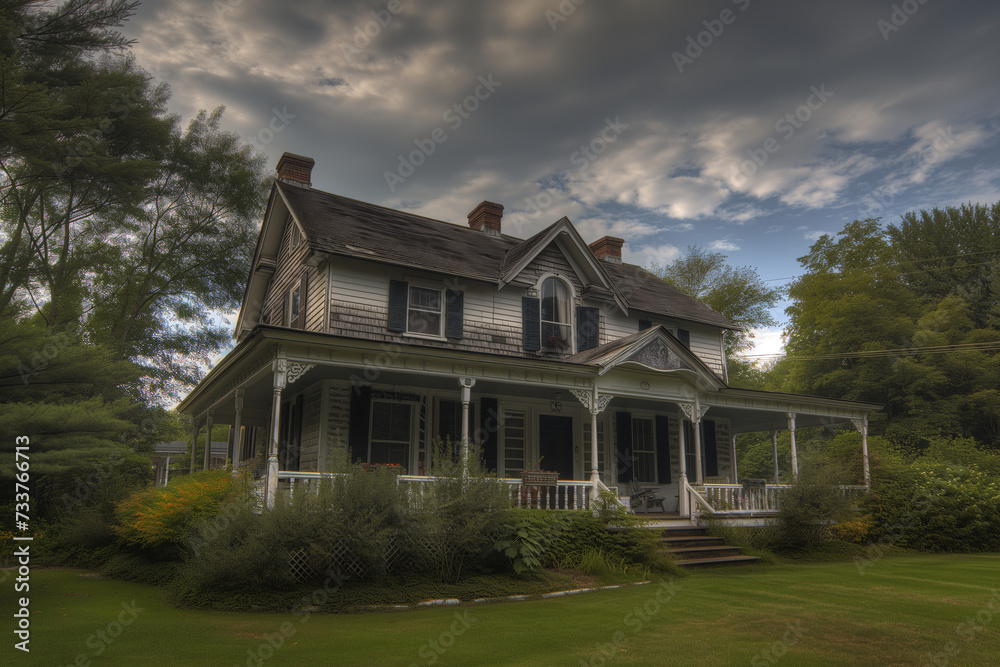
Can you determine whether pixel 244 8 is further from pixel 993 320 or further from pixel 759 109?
pixel 993 320

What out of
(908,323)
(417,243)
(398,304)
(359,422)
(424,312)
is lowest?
(359,422)

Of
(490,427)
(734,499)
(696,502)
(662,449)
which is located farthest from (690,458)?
(490,427)

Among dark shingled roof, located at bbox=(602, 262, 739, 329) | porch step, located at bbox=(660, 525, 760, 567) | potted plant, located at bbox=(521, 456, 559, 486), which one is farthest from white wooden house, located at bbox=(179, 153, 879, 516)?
porch step, located at bbox=(660, 525, 760, 567)

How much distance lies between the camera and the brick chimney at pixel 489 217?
20.3m

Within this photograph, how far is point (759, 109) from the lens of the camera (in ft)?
55.7

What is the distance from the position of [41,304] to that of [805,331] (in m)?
39.6

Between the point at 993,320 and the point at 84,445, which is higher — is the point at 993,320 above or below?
above

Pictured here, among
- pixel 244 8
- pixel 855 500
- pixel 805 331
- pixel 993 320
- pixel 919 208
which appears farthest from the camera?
pixel 919 208

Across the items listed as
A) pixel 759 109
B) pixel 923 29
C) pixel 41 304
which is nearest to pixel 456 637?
pixel 759 109

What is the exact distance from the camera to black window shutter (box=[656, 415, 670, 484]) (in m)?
18.0

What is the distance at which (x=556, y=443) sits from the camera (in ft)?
54.0

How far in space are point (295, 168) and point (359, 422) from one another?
342 inches

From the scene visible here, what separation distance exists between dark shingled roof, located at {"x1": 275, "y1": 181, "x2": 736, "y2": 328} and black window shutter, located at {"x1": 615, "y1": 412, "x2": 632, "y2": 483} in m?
3.54

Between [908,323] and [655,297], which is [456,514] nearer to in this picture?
[655,297]
